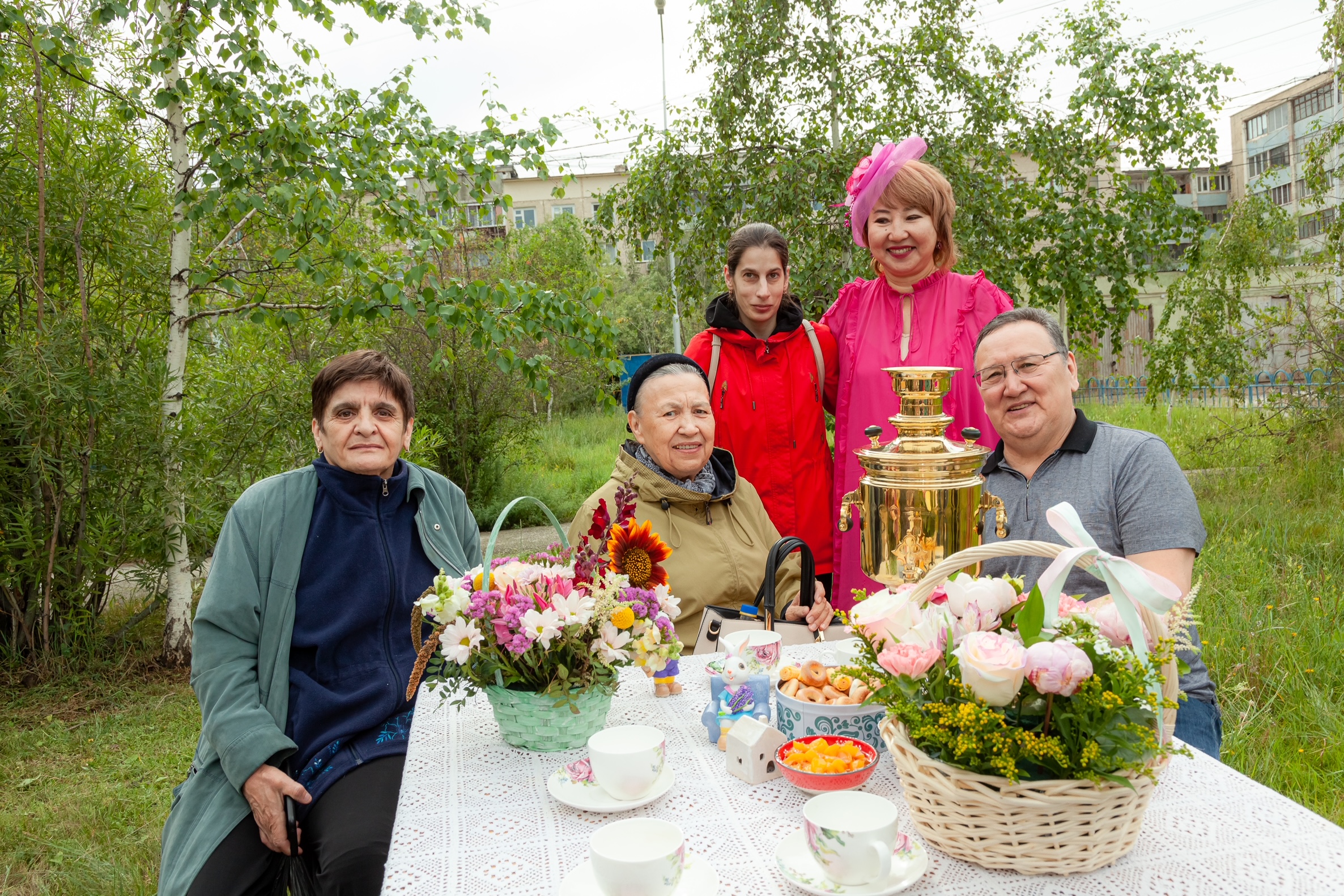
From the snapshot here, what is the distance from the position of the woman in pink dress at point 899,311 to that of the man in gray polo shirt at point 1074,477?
0.60 m

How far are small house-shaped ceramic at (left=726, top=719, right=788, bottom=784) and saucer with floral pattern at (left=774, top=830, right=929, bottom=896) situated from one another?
9.6 inches

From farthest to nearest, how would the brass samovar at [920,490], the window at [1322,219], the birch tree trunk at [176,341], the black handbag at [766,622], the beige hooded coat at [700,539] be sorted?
the window at [1322,219] < the birch tree trunk at [176,341] < the beige hooded coat at [700,539] < the black handbag at [766,622] < the brass samovar at [920,490]

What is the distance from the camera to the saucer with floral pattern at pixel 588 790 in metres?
1.59

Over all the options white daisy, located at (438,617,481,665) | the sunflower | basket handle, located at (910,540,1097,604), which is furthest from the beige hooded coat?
basket handle, located at (910,540,1097,604)

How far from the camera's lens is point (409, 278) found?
4.63 metres

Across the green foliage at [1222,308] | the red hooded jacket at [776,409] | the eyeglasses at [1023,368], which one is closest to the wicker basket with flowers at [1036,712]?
the eyeglasses at [1023,368]

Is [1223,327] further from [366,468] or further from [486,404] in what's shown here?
[366,468]

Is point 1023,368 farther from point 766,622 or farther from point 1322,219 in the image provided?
point 1322,219

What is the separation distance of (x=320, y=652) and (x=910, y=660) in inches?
69.8

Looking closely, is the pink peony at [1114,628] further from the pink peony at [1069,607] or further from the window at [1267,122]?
the window at [1267,122]

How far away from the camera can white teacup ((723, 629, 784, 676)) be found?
214 cm

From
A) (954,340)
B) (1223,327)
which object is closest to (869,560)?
(954,340)

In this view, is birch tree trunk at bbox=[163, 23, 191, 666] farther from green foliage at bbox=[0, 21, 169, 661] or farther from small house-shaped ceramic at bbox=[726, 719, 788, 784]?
small house-shaped ceramic at bbox=[726, 719, 788, 784]

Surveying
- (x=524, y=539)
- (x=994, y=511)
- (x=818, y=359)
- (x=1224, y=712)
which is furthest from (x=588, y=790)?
(x=524, y=539)
